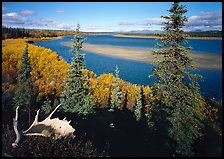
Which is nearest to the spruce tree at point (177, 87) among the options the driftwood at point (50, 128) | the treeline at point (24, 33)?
the driftwood at point (50, 128)

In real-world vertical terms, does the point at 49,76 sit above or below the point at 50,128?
above

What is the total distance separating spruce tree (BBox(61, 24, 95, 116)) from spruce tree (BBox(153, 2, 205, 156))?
512cm

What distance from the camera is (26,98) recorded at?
45.4ft

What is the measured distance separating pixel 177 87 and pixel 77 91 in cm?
695

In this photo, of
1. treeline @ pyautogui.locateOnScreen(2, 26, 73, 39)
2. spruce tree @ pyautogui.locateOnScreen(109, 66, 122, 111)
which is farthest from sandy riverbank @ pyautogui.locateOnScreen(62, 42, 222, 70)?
spruce tree @ pyautogui.locateOnScreen(109, 66, 122, 111)

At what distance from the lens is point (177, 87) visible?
41.9ft

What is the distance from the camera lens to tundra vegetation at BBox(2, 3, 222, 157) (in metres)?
12.4

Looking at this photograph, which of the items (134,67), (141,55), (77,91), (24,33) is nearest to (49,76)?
(77,91)

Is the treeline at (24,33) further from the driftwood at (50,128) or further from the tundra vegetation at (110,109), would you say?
the driftwood at (50,128)

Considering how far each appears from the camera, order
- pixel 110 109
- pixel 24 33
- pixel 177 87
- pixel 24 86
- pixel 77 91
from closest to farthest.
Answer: pixel 177 87
pixel 24 86
pixel 77 91
pixel 24 33
pixel 110 109

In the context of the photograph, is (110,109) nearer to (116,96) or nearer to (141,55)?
(116,96)

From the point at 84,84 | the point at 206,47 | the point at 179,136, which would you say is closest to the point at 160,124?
the point at 179,136

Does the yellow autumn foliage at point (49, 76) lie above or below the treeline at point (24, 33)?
below

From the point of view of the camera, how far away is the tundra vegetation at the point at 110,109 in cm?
1242
